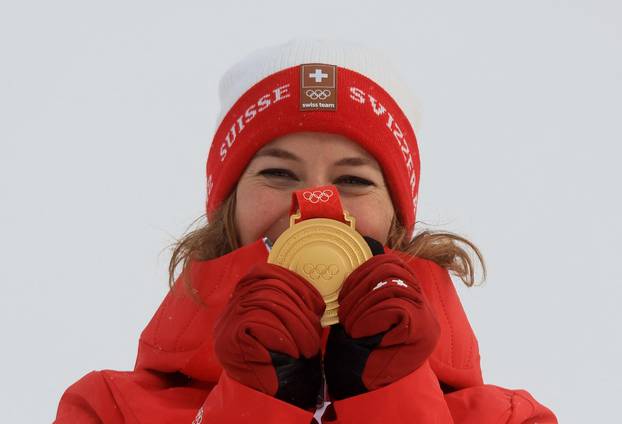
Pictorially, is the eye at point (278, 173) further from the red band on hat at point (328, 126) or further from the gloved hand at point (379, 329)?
the gloved hand at point (379, 329)

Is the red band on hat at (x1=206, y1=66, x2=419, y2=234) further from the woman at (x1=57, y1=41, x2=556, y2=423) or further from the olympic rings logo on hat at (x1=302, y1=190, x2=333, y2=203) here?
the olympic rings logo on hat at (x1=302, y1=190, x2=333, y2=203)

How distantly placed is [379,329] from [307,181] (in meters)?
0.57

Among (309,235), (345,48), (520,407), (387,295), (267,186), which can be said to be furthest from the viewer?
(345,48)

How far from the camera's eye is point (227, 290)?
1966 millimetres

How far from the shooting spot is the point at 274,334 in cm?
144

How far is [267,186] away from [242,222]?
111 millimetres

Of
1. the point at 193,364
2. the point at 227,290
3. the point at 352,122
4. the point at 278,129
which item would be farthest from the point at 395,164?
the point at 193,364

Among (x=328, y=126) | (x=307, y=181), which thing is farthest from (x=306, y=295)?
(x=328, y=126)

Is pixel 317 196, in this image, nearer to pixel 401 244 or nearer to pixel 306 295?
pixel 306 295

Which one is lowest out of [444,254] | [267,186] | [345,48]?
[444,254]

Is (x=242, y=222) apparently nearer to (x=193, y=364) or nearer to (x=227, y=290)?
(x=227, y=290)

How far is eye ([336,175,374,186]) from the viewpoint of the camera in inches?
79.0

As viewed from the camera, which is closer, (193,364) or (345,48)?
(193,364)

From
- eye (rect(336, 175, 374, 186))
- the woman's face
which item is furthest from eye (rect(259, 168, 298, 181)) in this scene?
eye (rect(336, 175, 374, 186))
